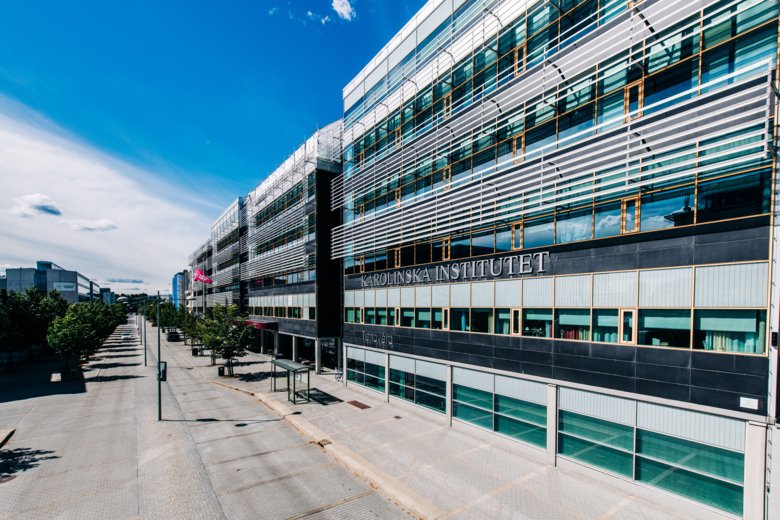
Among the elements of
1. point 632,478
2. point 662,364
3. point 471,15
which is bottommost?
point 632,478

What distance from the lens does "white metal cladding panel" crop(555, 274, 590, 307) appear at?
15617 mm

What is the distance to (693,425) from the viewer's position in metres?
12.5

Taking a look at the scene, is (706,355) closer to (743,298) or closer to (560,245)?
(743,298)

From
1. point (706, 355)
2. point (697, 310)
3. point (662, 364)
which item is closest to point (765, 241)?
point (697, 310)

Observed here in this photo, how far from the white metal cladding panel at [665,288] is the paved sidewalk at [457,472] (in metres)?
6.98

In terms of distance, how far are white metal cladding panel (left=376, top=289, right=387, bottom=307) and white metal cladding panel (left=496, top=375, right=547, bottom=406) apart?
1118 centimetres

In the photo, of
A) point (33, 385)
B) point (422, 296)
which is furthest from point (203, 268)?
point (422, 296)

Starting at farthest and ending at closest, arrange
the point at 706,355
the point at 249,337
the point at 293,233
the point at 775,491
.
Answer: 1. the point at 293,233
2. the point at 249,337
3. the point at 706,355
4. the point at 775,491

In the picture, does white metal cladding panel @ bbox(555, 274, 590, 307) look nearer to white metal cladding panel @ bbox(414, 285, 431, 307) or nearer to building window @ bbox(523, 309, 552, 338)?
building window @ bbox(523, 309, 552, 338)

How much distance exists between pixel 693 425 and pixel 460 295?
11575mm

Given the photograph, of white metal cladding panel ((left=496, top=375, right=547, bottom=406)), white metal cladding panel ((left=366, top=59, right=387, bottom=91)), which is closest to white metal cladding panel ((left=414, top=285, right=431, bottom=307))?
white metal cladding panel ((left=496, top=375, right=547, bottom=406))

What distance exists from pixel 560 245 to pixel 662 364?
5.97m

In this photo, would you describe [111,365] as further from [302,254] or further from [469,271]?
[469,271]

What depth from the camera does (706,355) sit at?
1221 cm
